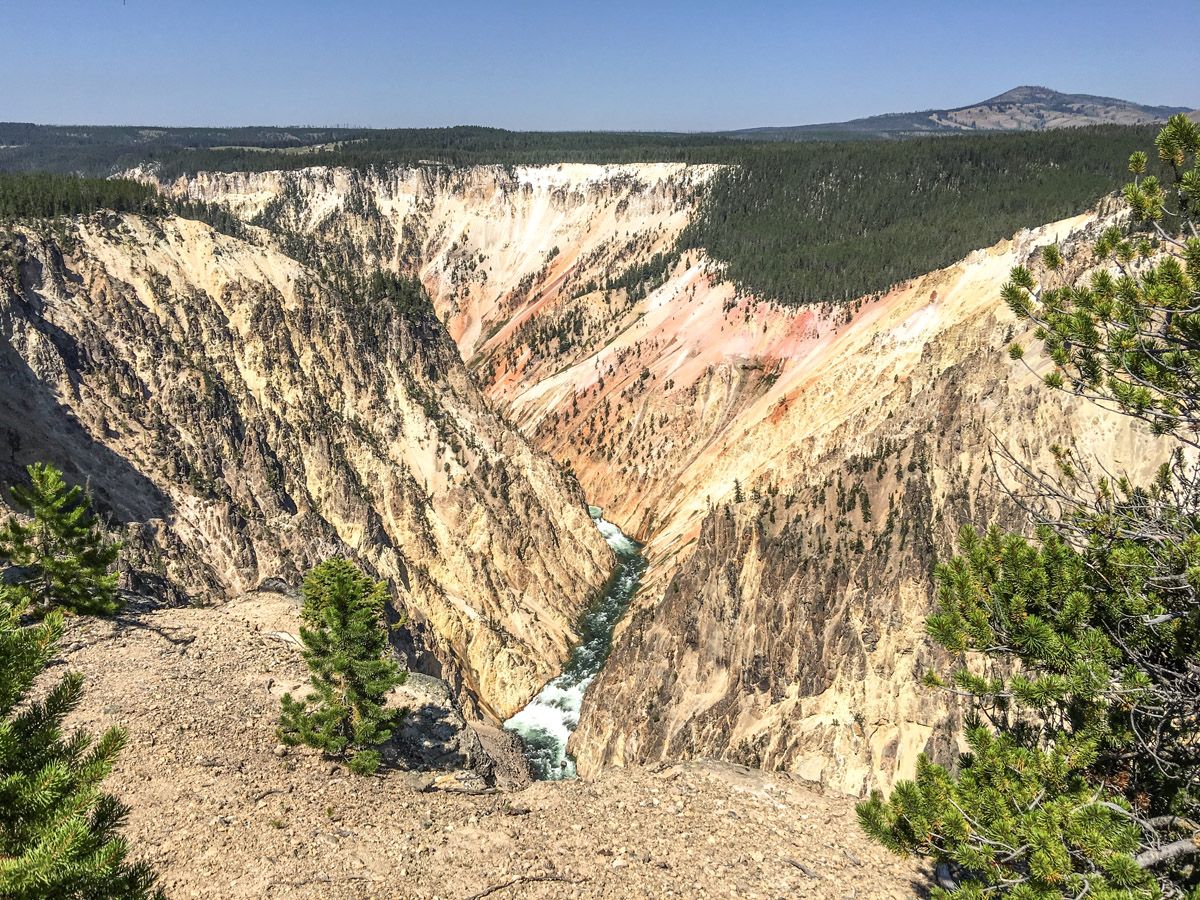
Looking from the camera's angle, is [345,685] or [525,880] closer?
[525,880]

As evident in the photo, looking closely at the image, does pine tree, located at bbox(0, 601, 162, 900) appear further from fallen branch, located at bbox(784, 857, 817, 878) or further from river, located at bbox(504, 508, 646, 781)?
river, located at bbox(504, 508, 646, 781)

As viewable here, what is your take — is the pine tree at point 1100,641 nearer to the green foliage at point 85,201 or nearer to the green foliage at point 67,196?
the green foliage at point 85,201

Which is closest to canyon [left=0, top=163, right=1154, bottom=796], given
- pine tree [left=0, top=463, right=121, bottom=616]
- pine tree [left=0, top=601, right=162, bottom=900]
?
pine tree [left=0, top=463, right=121, bottom=616]

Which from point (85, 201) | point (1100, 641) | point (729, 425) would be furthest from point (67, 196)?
point (1100, 641)

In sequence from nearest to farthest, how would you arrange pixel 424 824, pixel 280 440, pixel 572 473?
pixel 424 824 < pixel 280 440 < pixel 572 473

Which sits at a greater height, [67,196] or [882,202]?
[882,202]

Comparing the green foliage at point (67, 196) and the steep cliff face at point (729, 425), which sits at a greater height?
the green foliage at point (67, 196)

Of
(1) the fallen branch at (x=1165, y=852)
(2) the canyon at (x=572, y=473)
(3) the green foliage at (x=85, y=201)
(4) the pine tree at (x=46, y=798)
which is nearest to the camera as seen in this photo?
(4) the pine tree at (x=46, y=798)

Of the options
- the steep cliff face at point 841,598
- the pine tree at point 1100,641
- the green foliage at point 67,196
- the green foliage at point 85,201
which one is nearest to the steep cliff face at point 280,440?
the green foliage at point 85,201

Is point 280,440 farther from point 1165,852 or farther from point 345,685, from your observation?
point 1165,852
